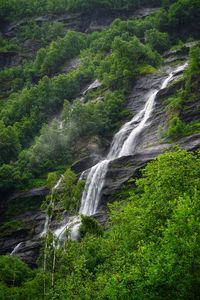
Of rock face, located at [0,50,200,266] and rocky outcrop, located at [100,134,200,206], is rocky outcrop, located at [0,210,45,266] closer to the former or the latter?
rock face, located at [0,50,200,266]

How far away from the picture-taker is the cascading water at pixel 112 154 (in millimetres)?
69312

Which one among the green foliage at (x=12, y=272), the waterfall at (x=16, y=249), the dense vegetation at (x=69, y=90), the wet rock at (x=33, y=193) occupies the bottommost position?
the waterfall at (x=16, y=249)

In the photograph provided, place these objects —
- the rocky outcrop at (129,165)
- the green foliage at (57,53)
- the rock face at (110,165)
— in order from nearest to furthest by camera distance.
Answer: the rocky outcrop at (129,165), the rock face at (110,165), the green foliage at (57,53)

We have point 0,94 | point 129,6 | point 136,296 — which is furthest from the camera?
point 129,6

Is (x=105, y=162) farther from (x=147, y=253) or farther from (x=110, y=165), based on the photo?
(x=147, y=253)

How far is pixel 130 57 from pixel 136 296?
9044cm

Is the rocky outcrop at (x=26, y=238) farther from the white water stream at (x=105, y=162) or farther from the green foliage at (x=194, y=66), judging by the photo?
the green foliage at (x=194, y=66)

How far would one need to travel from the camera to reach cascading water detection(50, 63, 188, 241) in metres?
69.3

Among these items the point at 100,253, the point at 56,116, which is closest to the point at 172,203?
the point at 100,253

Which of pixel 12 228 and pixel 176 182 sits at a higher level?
pixel 176 182

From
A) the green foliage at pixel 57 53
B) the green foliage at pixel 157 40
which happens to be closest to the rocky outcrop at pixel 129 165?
the green foliage at pixel 157 40

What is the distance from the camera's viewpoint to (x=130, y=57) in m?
116

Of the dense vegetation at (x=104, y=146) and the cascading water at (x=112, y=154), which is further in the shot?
the cascading water at (x=112, y=154)

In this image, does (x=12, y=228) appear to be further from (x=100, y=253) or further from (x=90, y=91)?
(x=90, y=91)
